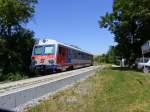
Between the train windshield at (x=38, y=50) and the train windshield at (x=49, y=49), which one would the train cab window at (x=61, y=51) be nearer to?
→ the train windshield at (x=49, y=49)

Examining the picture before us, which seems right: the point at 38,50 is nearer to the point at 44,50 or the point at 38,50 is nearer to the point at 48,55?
the point at 44,50

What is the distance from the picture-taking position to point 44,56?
4084 centimetres

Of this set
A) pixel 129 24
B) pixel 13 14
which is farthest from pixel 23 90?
pixel 129 24

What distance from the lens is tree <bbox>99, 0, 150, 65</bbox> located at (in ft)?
153

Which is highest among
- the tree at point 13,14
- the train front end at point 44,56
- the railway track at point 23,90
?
the tree at point 13,14

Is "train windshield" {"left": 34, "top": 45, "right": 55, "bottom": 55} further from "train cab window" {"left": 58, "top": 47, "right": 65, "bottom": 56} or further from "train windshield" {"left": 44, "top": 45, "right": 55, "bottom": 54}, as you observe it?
"train cab window" {"left": 58, "top": 47, "right": 65, "bottom": 56}

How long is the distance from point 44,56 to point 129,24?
13.6 metres

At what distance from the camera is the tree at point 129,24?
46716 mm

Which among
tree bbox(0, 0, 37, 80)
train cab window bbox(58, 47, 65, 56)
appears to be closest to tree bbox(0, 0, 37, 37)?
tree bbox(0, 0, 37, 80)

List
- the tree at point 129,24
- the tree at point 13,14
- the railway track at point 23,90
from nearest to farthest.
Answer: the railway track at point 23,90
the tree at point 13,14
the tree at point 129,24

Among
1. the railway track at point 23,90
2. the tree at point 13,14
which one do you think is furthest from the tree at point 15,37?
the railway track at point 23,90

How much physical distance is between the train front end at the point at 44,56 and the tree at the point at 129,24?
1170 cm

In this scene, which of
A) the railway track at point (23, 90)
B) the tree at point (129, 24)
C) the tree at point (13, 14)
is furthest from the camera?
the tree at point (129, 24)

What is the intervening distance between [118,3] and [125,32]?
12.2ft
